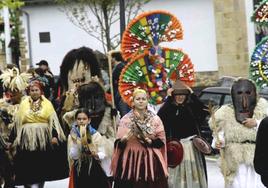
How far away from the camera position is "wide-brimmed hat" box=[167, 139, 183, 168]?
1084 cm

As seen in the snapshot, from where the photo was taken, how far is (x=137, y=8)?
29688mm

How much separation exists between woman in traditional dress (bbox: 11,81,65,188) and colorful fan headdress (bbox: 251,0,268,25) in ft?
9.54

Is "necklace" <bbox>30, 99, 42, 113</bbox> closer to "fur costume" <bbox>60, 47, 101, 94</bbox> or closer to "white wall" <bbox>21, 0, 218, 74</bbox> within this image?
"fur costume" <bbox>60, 47, 101, 94</bbox>

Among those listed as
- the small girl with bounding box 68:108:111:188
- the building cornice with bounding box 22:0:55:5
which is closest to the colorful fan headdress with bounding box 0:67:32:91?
the small girl with bounding box 68:108:111:188

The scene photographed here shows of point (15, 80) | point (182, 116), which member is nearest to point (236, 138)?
point (182, 116)

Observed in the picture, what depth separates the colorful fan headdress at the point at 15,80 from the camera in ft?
41.1

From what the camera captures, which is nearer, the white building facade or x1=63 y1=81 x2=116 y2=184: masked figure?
→ x1=63 y1=81 x2=116 y2=184: masked figure

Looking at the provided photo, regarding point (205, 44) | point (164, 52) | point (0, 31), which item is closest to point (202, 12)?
point (205, 44)

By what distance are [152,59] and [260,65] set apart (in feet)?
4.78

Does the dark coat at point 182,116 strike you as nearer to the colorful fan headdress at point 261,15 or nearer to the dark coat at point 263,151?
the colorful fan headdress at point 261,15

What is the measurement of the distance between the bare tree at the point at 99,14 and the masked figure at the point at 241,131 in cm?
1662

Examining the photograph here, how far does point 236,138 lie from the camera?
10445 millimetres

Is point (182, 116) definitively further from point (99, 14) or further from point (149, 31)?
point (99, 14)

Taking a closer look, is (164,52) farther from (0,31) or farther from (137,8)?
(0,31)
